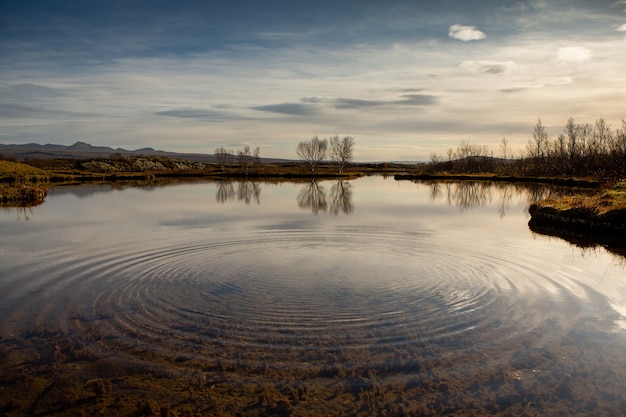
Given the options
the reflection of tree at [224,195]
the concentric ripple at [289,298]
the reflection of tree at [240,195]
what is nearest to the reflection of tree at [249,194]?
the reflection of tree at [240,195]

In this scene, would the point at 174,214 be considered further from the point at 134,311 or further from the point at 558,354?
the point at 558,354

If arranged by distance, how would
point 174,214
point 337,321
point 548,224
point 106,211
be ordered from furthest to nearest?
point 106,211
point 174,214
point 548,224
point 337,321

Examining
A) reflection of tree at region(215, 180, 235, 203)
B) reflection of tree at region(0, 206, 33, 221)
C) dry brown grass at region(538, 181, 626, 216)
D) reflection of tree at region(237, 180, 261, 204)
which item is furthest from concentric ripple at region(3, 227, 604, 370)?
reflection of tree at region(215, 180, 235, 203)

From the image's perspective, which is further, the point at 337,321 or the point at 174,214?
the point at 174,214

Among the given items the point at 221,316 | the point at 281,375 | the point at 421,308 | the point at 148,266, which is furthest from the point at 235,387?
the point at 148,266

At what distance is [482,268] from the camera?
11906mm

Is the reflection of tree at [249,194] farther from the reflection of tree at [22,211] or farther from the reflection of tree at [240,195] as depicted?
the reflection of tree at [22,211]

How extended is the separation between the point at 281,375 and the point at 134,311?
387cm

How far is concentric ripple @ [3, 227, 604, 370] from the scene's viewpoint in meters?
7.23

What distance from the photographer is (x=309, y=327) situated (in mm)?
7637

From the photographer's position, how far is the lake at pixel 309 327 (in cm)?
552

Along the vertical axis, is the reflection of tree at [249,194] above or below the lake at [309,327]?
above

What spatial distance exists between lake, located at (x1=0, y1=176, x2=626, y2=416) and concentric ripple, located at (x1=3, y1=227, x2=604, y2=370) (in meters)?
0.05

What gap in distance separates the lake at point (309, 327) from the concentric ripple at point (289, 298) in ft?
0.15
